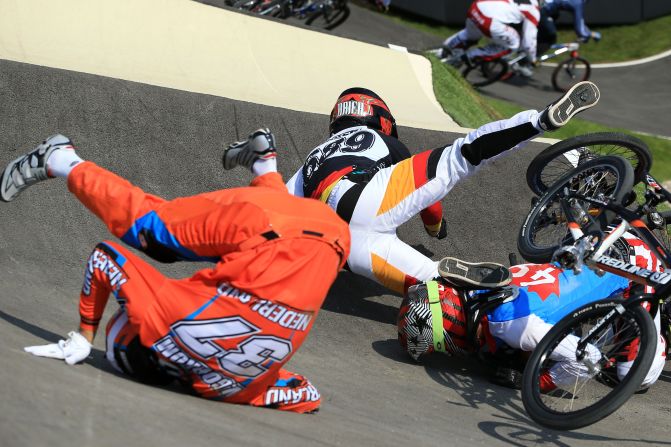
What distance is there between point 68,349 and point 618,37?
53.8ft

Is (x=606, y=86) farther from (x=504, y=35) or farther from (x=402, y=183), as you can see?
(x=402, y=183)

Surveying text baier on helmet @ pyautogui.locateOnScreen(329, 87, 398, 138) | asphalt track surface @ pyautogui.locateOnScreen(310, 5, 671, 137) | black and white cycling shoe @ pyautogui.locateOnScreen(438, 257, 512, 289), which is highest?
text baier on helmet @ pyautogui.locateOnScreen(329, 87, 398, 138)

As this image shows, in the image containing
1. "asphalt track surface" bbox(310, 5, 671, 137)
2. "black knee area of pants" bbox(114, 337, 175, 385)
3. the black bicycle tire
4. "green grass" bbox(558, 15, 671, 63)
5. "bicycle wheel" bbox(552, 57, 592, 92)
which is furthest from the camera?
"green grass" bbox(558, 15, 671, 63)

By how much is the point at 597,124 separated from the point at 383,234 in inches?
314

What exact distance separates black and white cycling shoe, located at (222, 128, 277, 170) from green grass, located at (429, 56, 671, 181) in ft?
19.3

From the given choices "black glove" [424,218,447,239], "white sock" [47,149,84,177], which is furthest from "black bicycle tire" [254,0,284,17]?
"white sock" [47,149,84,177]

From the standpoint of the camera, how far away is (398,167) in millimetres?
6070

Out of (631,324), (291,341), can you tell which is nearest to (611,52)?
(631,324)

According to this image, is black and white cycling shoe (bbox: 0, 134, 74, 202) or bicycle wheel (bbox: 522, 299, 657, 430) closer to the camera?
black and white cycling shoe (bbox: 0, 134, 74, 202)

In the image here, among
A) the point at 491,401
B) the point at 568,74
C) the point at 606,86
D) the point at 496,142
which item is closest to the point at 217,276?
the point at 491,401

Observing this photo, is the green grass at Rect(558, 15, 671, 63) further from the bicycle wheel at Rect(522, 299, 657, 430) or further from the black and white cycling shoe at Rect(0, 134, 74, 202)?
the black and white cycling shoe at Rect(0, 134, 74, 202)

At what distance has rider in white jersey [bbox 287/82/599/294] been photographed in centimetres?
571

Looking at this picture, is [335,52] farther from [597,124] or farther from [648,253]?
[648,253]

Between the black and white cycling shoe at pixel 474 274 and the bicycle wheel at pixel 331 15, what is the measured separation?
34.3ft
